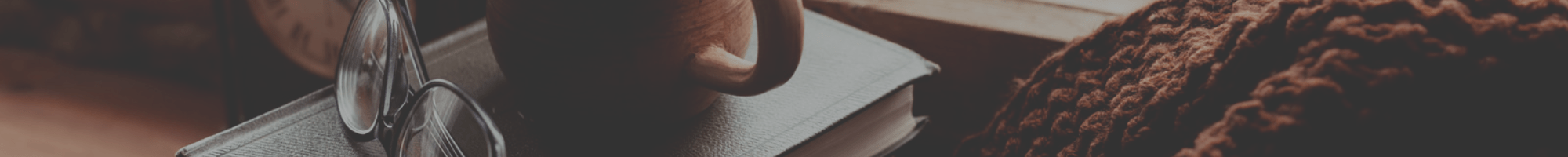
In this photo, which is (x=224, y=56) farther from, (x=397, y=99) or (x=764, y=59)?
(x=764, y=59)

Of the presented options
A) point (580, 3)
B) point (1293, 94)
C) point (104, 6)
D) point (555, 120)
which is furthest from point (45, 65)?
point (1293, 94)

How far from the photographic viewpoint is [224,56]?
903mm

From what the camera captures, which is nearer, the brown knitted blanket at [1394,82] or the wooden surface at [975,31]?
the brown knitted blanket at [1394,82]

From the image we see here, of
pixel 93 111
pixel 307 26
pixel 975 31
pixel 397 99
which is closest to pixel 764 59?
pixel 397 99

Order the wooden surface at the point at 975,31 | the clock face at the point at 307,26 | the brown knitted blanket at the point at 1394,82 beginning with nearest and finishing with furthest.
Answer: the brown knitted blanket at the point at 1394,82 < the wooden surface at the point at 975,31 < the clock face at the point at 307,26

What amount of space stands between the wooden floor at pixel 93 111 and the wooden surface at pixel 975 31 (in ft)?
2.50

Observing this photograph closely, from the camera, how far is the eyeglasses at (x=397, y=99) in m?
0.37

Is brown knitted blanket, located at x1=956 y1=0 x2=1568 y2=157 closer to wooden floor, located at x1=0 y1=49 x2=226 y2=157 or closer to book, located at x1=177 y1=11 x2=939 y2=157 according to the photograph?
book, located at x1=177 y1=11 x2=939 y2=157

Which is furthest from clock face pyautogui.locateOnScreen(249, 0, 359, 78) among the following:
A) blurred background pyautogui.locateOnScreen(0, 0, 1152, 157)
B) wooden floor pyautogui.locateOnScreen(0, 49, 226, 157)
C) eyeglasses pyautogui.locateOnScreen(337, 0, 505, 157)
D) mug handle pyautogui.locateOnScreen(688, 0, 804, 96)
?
mug handle pyautogui.locateOnScreen(688, 0, 804, 96)

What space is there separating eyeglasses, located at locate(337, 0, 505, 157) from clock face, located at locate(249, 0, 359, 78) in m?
0.38

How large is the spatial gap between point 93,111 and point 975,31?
0.97 metres

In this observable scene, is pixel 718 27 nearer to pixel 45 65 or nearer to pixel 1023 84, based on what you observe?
pixel 1023 84

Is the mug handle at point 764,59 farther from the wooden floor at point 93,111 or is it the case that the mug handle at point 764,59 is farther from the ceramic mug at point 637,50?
the wooden floor at point 93,111

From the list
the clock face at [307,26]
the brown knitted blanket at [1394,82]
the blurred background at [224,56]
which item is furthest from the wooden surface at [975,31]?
the clock face at [307,26]
